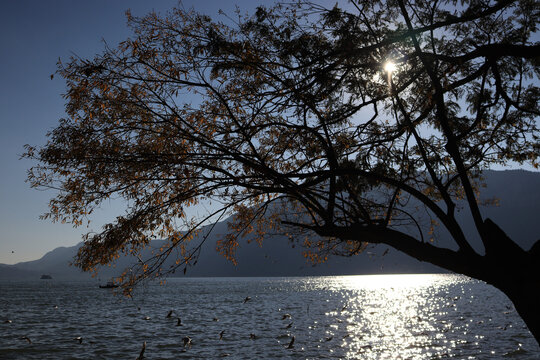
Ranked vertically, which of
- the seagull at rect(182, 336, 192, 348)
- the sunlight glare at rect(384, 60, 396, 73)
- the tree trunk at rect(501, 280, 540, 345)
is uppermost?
the sunlight glare at rect(384, 60, 396, 73)

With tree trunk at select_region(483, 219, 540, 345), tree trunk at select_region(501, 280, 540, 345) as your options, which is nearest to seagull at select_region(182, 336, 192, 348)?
tree trunk at select_region(483, 219, 540, 345)

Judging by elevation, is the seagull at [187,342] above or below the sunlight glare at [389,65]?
below

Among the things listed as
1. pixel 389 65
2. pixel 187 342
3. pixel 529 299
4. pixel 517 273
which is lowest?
pixel 187 342

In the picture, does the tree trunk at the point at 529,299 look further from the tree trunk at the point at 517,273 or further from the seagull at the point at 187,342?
the seagull at the point at 187,342

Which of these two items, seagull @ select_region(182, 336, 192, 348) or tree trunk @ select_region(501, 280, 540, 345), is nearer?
→ tree trunk @ select_region(501, 280, 540, 345)

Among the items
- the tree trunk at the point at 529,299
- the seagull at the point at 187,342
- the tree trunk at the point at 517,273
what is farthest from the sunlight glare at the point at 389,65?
the seagull at the point at 187,342

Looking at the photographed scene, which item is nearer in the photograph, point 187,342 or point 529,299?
point 529,299

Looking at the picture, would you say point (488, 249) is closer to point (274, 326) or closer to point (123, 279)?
A: point (123, 279)

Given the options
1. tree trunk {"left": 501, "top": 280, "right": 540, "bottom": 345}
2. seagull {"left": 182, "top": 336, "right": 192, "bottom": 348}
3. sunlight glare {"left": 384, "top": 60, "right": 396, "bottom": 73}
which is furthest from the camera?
seagull {"left": 182, "top": 336, "right": 192, "bottom": 348}

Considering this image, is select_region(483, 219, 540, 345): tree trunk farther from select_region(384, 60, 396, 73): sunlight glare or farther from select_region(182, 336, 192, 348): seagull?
select_region(182, 336, 192, 348): seagull

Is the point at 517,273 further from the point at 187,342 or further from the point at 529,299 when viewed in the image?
the point at 187,342


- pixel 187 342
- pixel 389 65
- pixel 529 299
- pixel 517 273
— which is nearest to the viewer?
pixel 529 299

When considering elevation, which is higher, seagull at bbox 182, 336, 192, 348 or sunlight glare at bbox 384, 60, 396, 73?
sunlight glare at bbox 384, 60, 396, 73

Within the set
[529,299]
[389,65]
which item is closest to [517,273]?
[529,299]
